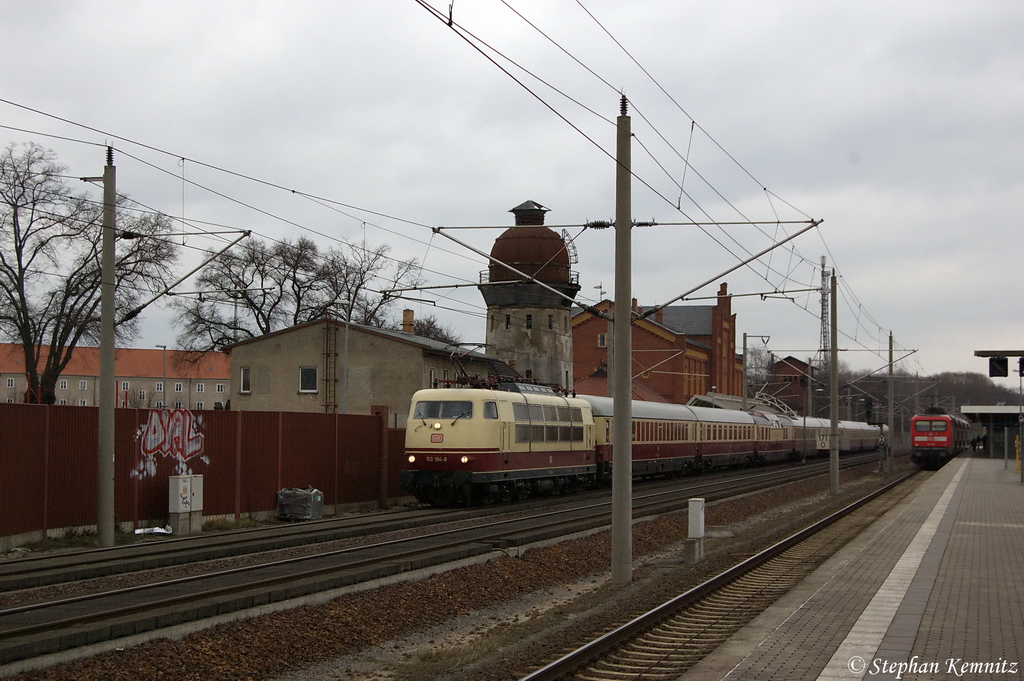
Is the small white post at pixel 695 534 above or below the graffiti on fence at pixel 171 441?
below

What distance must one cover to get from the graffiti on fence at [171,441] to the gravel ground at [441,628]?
8618 mm

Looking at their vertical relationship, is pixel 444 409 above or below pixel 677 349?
below

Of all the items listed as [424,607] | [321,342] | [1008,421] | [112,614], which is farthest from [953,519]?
[1008,421]

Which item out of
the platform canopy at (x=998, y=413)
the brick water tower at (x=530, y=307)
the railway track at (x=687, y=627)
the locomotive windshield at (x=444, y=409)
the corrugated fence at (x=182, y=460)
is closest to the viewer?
the railway track at (x=687, y=627)

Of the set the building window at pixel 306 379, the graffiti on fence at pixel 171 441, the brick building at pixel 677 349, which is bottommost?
the graffiti on fence at pixel 171 441

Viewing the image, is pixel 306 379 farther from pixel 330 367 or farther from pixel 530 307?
pixel 530 307

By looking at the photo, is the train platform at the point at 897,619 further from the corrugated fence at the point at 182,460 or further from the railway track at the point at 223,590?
the corrugated fence at the point at 182,460

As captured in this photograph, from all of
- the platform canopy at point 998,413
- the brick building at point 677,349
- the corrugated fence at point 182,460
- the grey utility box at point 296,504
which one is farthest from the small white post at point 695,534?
the platform canopy at point 998,413

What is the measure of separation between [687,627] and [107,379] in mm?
12132

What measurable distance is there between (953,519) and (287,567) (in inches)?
653

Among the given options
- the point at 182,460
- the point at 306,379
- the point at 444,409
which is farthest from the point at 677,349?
the point at 182,460

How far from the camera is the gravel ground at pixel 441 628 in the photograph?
969 centimetres

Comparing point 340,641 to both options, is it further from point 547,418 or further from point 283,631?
point 547,418

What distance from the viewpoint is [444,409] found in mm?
26812
